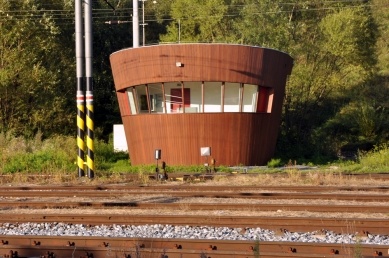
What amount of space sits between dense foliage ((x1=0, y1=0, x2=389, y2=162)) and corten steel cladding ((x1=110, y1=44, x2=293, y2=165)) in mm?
6817

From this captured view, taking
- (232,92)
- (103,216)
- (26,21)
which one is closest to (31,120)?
(26,21)

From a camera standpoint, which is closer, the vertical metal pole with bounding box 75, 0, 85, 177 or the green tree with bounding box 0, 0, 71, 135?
the vertical metal pole with bounding box 75, 0, 85, 177

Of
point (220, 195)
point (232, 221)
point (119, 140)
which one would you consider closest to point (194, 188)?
point (220, 195)

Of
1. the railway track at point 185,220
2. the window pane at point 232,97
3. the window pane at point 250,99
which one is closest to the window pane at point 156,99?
the window pane at point 232,97

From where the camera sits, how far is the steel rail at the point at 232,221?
11.1m

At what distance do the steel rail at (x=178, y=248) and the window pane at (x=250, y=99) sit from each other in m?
17.2

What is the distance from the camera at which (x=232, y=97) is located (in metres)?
26.5

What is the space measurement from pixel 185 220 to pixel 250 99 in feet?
49.2

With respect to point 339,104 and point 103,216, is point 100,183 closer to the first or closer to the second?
point 103,216

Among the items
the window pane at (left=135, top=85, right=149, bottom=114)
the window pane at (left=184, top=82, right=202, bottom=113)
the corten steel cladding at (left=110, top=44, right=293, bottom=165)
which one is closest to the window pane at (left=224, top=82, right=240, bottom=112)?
the corten steel cladding at (left=110, top=44, right=293, bottom=165)

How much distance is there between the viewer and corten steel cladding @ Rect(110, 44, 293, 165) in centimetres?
2569

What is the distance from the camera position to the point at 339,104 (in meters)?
45.1

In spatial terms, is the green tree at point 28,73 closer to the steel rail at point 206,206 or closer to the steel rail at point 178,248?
the steel rail at point 206,206

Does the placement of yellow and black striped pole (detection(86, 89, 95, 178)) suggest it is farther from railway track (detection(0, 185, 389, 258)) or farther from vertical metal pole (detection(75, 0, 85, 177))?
railway track (detection(0, 185, 389, 258))
